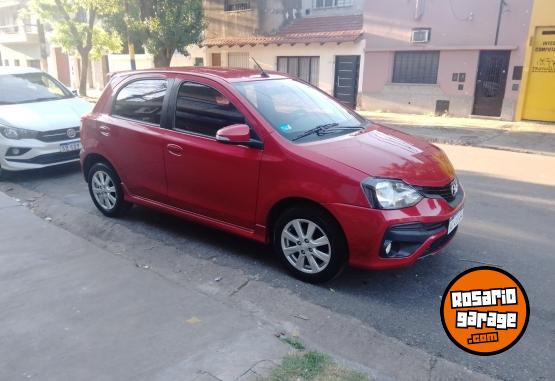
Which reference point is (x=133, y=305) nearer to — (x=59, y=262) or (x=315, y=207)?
(x=59, y=262)

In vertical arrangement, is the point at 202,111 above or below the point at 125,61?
below

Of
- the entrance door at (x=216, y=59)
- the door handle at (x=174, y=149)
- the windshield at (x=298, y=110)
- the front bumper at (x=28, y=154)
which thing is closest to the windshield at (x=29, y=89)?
the front bumper at (x=28, y=154)

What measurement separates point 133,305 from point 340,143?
2070mm

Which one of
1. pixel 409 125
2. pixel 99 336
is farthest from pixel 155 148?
pixel 409 125

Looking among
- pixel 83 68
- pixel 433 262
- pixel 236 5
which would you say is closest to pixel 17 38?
pixel 83 68

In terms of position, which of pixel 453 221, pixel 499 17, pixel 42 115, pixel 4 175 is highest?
pixel 499 17

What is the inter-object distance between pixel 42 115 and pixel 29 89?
3.64 ft

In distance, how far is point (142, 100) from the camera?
197 inches

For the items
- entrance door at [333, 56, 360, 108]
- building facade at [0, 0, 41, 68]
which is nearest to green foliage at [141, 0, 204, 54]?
entrance door at [333, 56, 360, 108]

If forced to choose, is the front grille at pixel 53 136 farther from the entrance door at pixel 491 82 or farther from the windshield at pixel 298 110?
the entrance door at pixel 491 82

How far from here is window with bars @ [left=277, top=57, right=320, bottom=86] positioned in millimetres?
19406

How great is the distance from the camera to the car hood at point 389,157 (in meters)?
3.63

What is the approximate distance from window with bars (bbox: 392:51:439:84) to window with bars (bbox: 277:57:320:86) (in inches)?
136

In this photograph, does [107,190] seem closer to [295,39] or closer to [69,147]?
[69,147]
